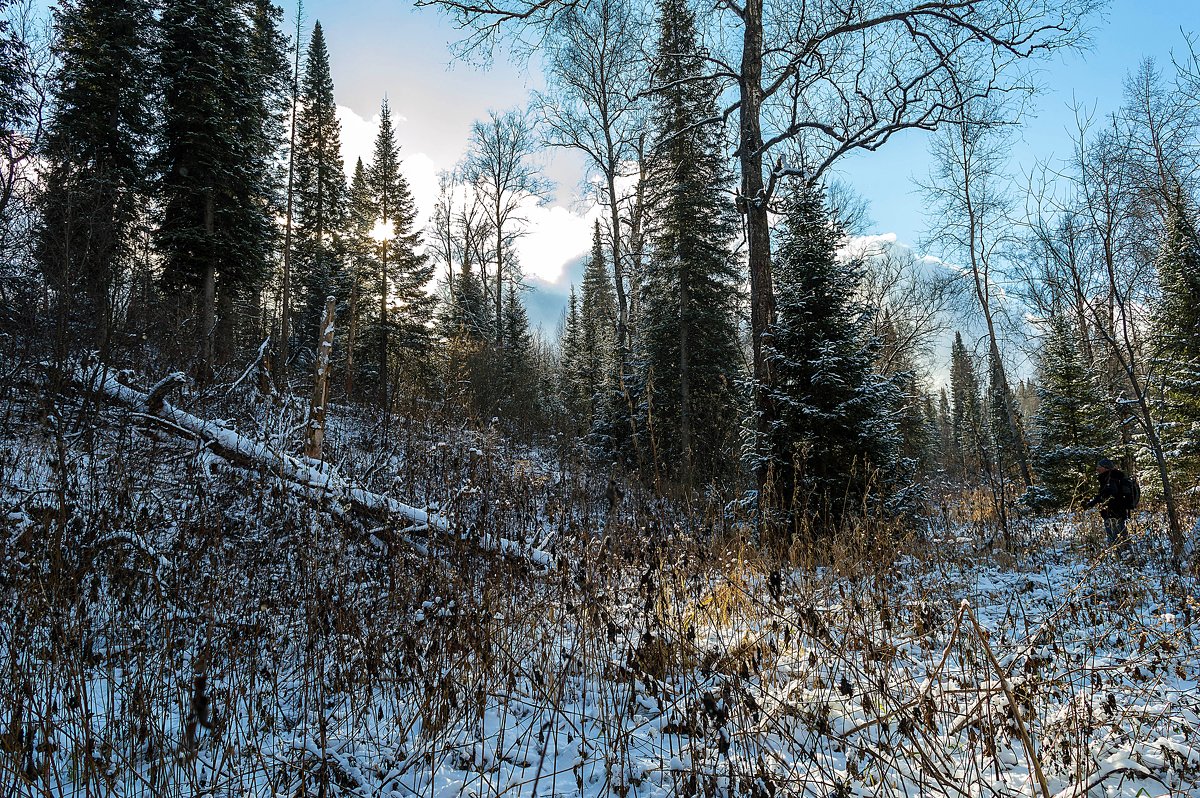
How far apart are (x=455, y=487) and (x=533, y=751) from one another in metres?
4.31

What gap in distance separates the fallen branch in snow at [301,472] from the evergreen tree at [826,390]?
153 inches

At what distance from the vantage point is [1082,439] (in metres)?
15.9

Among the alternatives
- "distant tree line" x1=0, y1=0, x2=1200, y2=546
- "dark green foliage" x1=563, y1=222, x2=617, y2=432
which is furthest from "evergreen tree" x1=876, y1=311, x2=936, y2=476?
"dark green foliage" x1=563, y1=222, x2=617, y2=432

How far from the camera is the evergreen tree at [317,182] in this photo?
24.0 metres

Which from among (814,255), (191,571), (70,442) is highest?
(814,255)

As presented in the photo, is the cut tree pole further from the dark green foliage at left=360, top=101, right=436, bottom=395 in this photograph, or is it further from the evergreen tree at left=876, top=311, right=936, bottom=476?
the dark green foliage at left=360, top=101, right=436, bottom=395

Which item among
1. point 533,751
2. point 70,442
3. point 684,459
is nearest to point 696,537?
point 533,751

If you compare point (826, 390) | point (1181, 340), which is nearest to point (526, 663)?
point (826, 390)

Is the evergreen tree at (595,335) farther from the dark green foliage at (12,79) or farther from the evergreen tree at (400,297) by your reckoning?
the dark green foliage at (12,79)

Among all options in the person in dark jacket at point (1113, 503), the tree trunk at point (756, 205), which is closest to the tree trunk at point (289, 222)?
the tree trunk at point (756, 205)

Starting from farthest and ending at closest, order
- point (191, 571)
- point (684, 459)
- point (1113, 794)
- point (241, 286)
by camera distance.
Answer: point (241, 286)
point (684, 459)
point (191, 571)
point (1113, 794)

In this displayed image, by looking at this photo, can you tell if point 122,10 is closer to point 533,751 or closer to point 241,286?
point 241,286

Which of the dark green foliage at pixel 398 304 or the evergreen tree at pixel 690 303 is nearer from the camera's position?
the evergreen tree at pixel 690 303

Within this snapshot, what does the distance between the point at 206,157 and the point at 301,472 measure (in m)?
15.6
